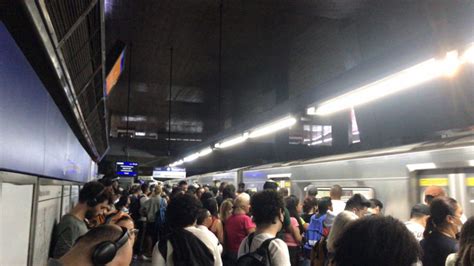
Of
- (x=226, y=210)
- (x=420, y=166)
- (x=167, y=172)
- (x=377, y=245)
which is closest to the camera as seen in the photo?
(x=377, y=245)

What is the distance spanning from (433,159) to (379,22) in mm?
2324

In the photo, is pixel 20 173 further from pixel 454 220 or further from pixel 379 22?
pixel 379 22

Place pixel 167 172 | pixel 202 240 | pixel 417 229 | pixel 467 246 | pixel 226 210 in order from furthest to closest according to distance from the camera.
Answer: pixel 167 172 < pixel 226 210 < pixel 417 229 < pixel 202 240 < pixel 467 246

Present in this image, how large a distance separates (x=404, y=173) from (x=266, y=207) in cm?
314

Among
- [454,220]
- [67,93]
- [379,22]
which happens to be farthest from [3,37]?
[379,22]

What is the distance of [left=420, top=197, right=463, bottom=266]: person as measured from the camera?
9.22 feet

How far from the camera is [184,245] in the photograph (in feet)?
7.82

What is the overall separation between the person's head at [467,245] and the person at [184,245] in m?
1.39

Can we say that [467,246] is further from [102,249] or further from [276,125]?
[276,125]

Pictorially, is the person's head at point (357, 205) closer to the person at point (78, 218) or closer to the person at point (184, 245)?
the person at point (184, 245)

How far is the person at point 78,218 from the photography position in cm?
311

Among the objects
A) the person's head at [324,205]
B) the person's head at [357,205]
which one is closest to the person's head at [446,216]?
the person's head at [357,205]

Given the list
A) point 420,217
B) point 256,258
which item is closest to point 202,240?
point 256,258

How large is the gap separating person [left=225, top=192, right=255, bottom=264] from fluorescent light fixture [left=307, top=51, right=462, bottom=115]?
1.29m
